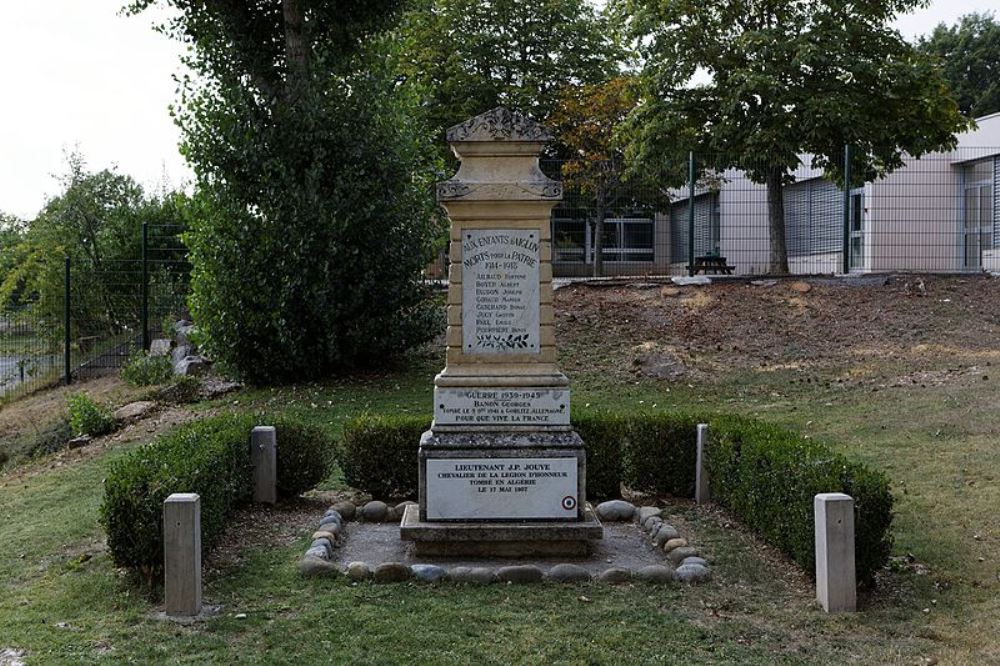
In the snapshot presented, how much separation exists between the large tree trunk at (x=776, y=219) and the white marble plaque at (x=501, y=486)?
16.3m

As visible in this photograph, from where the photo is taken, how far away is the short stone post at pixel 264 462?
9508 mm

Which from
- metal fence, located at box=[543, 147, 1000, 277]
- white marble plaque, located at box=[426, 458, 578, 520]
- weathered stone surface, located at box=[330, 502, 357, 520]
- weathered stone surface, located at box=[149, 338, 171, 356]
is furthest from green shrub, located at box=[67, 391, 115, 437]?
metal fence, located at box=[543, 147, 1000, 277]

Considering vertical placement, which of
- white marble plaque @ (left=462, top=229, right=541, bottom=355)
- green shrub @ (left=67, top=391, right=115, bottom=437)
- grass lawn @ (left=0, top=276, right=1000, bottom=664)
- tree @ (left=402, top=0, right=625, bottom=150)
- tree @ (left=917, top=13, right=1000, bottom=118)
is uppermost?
tree @ (left=917, top=13, right=1000, bottom=118)

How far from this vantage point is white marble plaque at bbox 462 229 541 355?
8.22m

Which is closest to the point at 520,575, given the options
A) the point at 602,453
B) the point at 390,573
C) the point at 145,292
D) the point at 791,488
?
the point at 390,573

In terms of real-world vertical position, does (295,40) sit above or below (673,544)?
above

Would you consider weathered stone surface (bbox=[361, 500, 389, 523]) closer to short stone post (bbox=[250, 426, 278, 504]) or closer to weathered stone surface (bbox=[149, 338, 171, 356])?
short stone post (bbox=[250, 426, 278, 504])

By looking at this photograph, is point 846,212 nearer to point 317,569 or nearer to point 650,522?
point 650,522

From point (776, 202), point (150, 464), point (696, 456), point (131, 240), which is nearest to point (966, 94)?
point (776, 202)

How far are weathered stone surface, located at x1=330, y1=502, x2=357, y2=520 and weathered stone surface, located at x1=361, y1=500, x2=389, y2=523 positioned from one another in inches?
3.8

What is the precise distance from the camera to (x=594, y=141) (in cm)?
3212

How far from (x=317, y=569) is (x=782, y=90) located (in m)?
18.0

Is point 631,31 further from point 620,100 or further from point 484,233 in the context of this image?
point 484,233

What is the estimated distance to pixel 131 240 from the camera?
23.8 meters
